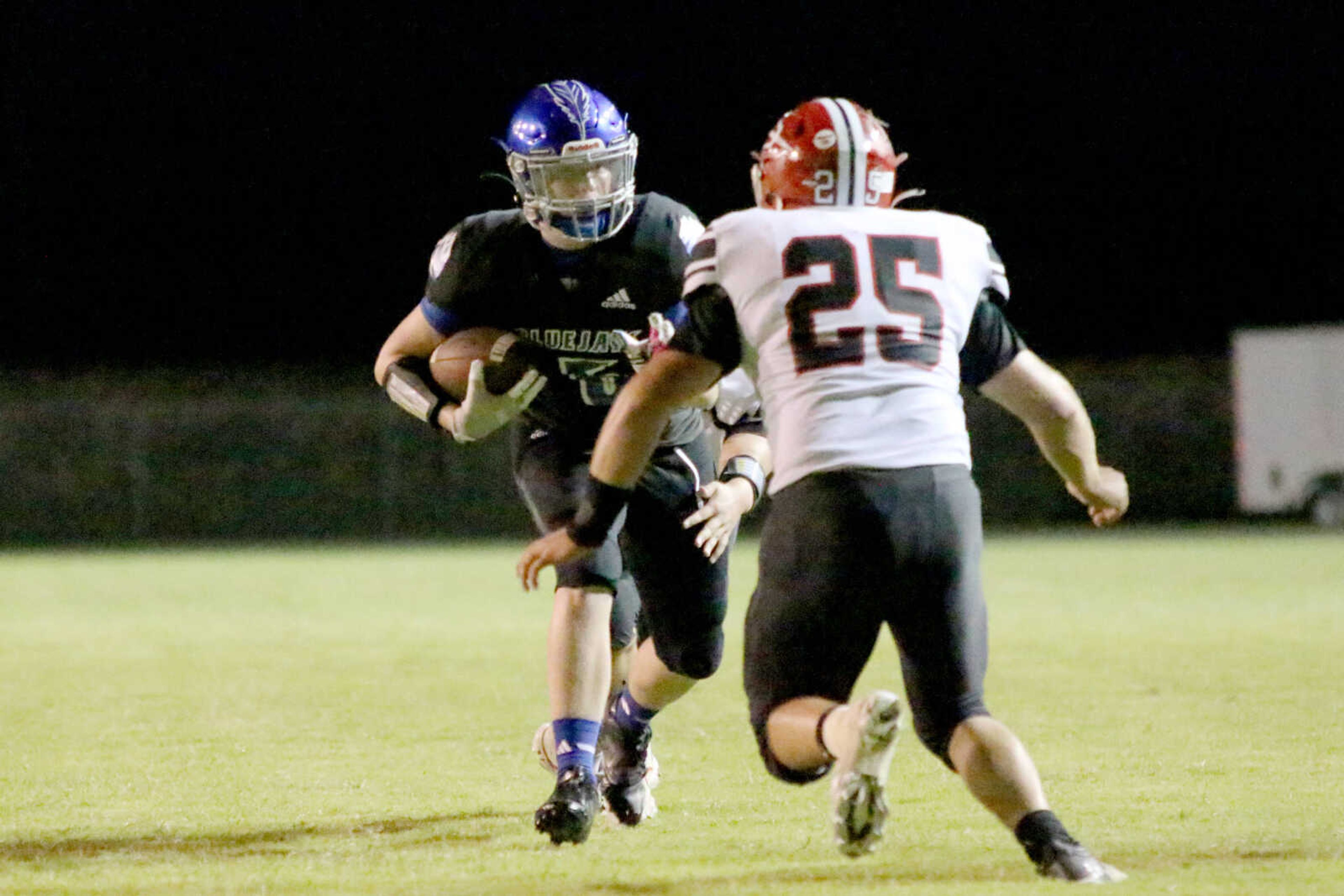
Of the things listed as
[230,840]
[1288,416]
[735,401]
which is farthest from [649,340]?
[1288,416]

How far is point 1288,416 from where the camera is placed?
21.4 metres

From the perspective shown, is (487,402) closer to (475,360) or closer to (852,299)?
(475,360)

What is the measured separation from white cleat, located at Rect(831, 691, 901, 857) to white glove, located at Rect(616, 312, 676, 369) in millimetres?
1328

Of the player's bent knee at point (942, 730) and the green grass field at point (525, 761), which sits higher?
the player's bent knee at point (942, 730)

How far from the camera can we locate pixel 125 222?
1117 inches

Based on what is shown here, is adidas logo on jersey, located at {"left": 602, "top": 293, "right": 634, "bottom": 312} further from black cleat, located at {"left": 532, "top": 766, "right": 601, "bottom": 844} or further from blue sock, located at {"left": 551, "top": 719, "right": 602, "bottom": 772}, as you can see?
black cleat, located at {"left": 532, "top": 766, "right": 601, "bottom": 844}

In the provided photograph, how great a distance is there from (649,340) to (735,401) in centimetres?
32

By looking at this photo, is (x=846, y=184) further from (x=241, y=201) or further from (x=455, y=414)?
(x=241, y=201)

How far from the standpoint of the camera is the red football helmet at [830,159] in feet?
12.4

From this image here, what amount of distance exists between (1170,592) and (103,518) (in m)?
14.3

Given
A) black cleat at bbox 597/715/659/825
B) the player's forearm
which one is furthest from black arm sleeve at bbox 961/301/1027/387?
black cleat at bbox 597/715/659/825

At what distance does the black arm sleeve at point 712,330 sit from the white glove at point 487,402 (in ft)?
2.67

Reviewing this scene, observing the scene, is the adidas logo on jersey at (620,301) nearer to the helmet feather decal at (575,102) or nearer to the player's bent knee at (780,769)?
the helmet feather decal at (575,102)

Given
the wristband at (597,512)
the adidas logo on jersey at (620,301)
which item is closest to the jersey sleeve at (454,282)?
the adidas logo on jersey at (620,301)
